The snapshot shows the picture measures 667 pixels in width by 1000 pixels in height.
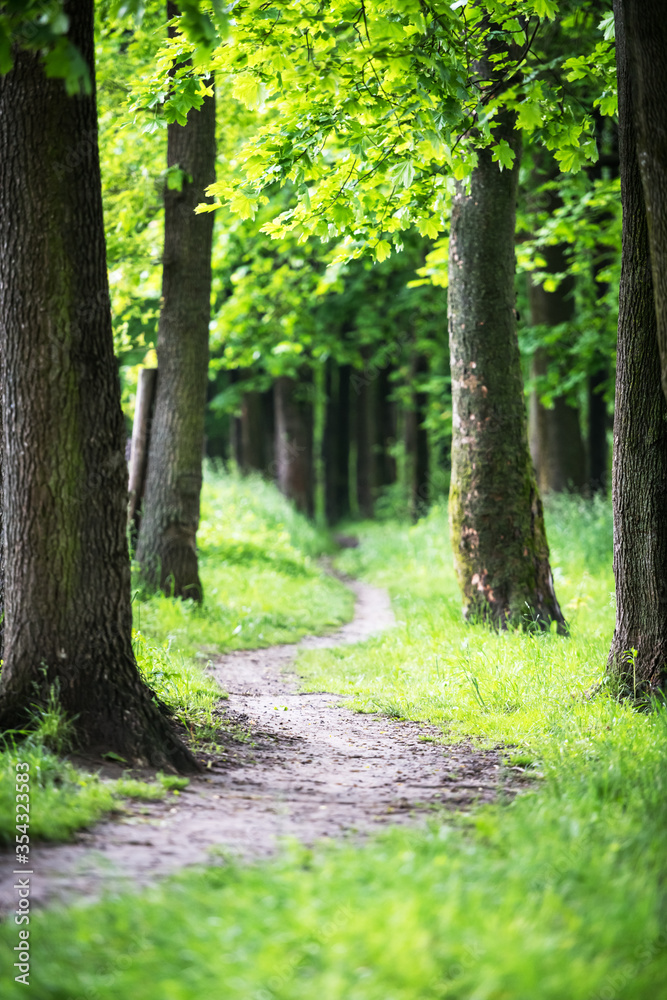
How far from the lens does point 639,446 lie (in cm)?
520

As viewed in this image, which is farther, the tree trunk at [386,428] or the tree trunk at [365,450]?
the tree trunk at [386,428]

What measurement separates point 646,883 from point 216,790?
2.17 meters

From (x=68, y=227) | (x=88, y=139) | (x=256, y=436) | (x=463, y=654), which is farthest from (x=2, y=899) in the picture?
(x=256, y=436)

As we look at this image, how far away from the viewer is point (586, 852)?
9.48 ft

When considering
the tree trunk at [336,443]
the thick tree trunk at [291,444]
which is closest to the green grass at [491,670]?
the thick tree trunk at [291,444]

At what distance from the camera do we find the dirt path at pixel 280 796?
3.02 m

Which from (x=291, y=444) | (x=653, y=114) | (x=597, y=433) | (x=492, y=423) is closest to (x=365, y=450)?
(x=291, y=444)

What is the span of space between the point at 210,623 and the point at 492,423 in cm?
383

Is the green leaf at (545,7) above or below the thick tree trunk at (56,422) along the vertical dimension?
above

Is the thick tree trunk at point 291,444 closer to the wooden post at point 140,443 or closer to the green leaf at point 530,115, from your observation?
the wooden post at point 140,443

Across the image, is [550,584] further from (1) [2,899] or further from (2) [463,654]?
(1) [2,899]

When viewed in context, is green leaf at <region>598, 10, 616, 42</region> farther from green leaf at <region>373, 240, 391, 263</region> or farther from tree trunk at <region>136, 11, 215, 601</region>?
tree trunk at <region>136, 11, 215, 601</region>

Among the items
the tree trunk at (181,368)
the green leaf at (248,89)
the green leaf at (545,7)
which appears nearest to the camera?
the green leaf at (545,7)

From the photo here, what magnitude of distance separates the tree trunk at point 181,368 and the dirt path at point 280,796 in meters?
3.16
